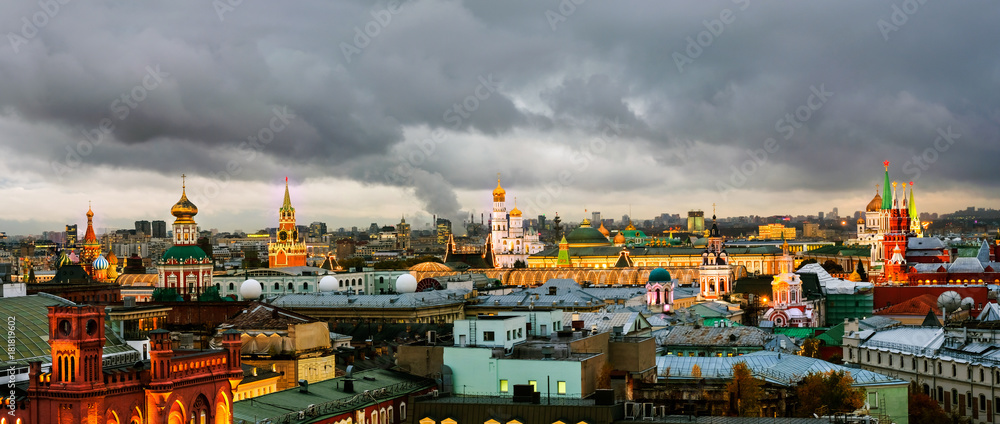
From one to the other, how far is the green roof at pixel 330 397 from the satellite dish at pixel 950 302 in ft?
200

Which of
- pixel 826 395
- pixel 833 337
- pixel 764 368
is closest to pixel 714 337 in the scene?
pixel 764 368

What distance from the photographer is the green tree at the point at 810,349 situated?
73.4 meters

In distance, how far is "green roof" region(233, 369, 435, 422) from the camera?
41094 mm

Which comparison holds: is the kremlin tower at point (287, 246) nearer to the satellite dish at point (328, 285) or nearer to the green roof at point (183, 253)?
the green roof at point (183, 253)

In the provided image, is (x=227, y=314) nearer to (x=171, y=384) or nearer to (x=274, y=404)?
(x=274, y=404)

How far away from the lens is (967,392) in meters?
61.9

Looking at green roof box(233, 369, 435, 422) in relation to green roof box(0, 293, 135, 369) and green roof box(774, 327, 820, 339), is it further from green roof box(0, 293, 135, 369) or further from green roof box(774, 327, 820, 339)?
green roof box(774, 327, 820, 339)

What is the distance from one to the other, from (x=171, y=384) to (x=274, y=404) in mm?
7513

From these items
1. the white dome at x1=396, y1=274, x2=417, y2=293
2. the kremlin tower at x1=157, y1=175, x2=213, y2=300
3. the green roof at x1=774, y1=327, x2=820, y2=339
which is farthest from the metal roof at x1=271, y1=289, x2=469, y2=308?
the green roof at x1=774, y1=327, x2=820, y2=339

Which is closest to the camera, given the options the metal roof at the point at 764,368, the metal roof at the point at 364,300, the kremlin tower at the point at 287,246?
the metal roof at the point at 764,368

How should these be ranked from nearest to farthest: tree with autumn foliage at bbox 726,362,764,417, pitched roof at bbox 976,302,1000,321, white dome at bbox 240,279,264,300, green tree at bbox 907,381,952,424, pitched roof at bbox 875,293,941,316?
tree with autumn foliage at bbox 726,362,764,417
green tree at bbox 907,381,952,424
pitched roof at bbox 976,302,1000,321
pitched roof at bbox 875,293,941,316
white dome at bbox 240,279,264,300

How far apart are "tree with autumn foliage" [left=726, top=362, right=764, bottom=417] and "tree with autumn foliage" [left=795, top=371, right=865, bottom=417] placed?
164 cm

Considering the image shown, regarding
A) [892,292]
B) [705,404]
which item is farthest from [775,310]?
[705,404]

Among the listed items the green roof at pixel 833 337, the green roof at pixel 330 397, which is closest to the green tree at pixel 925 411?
the green roof at pixel 330 397
